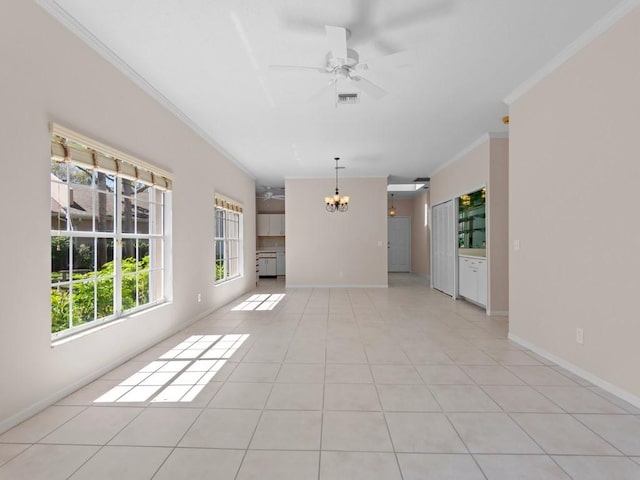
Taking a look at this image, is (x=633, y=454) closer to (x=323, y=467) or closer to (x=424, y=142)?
(x=323, y=467)

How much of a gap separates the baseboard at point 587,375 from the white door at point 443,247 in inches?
137

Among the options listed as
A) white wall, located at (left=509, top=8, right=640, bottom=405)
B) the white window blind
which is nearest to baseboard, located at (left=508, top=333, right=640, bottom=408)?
white wall, located at (left=509, top=8, right=640, bottom=405)

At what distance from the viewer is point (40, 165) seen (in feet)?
7.88

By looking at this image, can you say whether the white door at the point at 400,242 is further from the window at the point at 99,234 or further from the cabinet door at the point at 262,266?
the window at the point at 99,234

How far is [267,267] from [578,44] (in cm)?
964

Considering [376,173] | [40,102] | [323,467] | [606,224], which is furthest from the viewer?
[376,173]

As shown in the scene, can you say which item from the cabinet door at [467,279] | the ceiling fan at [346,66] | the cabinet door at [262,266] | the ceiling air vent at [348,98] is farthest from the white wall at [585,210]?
the cabinet door at [262,266]

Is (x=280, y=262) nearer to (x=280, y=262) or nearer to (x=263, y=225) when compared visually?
(x=280, y=262)

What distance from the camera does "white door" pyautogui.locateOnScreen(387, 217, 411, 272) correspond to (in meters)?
12.7

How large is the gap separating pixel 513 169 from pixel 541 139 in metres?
0.55

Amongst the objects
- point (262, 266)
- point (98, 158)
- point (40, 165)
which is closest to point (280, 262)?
point (262, 266)

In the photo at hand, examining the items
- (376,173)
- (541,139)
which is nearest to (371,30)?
(541,139)

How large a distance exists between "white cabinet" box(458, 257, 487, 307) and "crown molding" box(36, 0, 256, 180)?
4.93m

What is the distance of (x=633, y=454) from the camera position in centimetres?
191
